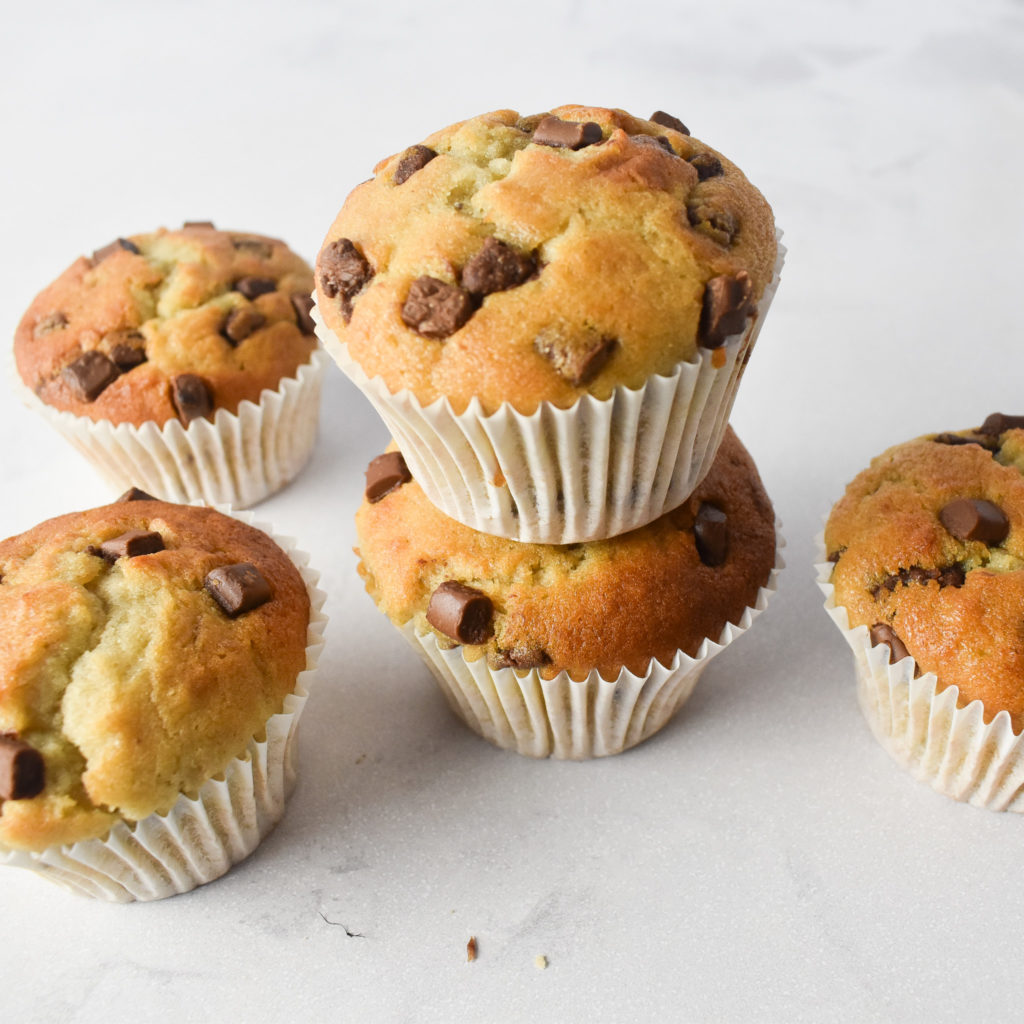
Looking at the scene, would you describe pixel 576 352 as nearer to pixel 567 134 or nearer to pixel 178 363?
pixel 567 134

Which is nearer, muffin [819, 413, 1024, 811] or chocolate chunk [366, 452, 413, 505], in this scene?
muffin [819, 413, 1024, 811]

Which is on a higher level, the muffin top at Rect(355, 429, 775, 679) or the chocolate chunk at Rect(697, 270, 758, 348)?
the chocolate chunk at Rect(697, 270, 758, 348)

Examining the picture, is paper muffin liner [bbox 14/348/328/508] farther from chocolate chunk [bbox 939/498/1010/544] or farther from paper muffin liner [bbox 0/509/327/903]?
chocolate chunk [bbox 939/498/1010/544]

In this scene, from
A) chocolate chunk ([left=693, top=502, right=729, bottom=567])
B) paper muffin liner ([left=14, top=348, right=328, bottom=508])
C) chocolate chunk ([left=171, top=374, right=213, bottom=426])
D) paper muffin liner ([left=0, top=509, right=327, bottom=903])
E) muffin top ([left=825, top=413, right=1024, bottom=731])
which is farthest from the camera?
paper muffin liner ([left=14, top=348, right=328, bottom=508])

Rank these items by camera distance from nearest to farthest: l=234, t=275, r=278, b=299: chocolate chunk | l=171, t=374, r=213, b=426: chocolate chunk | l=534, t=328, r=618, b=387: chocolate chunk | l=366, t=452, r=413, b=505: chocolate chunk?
l=534, t=328, r=618, b=387: chocolate chunk
l=366, t=452, r=413, b=505: chocolate chunk
l=171, t=374, r=213, b=426: chocolate chunk
l=234, t=275, r=278, b=299: chocolate chunk

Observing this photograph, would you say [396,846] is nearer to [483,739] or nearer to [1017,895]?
[483,739]

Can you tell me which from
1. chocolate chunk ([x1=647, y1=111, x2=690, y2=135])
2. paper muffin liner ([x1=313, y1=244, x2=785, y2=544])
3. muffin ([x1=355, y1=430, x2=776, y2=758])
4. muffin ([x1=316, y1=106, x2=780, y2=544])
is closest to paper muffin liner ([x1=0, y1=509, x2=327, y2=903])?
muffin ([x1=355, y1=430, x2=776, y2=758])

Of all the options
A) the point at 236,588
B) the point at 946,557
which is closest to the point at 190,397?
the point at 236,588
